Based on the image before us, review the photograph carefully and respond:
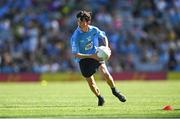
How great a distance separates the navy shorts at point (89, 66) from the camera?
1661 centimetres

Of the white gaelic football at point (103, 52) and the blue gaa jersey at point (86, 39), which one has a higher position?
the blue gaa jersey at point (86, 39)

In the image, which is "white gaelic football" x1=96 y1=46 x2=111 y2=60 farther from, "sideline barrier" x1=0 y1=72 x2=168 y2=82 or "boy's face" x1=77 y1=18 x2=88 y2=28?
"sideline barrier" x1=0 y1=72 x2=168 y2=82

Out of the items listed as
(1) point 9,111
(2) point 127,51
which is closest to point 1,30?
(2) point 127,51

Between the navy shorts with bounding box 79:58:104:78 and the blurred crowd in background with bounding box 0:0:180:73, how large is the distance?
20031 millimetres

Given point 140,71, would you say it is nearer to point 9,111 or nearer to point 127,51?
point 127,51

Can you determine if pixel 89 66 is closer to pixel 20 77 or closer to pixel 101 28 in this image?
pixel 101 28

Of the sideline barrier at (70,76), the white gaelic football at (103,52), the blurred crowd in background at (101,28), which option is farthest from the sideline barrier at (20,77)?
the white gaelic football at (103,52)

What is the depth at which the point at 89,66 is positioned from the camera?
655 inches

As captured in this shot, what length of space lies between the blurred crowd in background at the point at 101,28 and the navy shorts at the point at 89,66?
20.0 metres

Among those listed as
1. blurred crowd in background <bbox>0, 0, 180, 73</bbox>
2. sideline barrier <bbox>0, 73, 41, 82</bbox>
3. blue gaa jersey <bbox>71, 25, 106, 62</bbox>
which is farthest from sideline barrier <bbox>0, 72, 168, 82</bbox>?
blue gaa jersey <bbox>71, 25, 106, 62</bbox>

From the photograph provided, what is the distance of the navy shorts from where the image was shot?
1661cm

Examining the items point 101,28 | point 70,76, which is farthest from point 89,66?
point 70,76

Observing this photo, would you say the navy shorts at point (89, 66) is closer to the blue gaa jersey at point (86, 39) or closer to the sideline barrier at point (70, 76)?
the blue gaa jersey at point (86, 39)

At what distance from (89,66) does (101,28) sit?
20.9 meters
